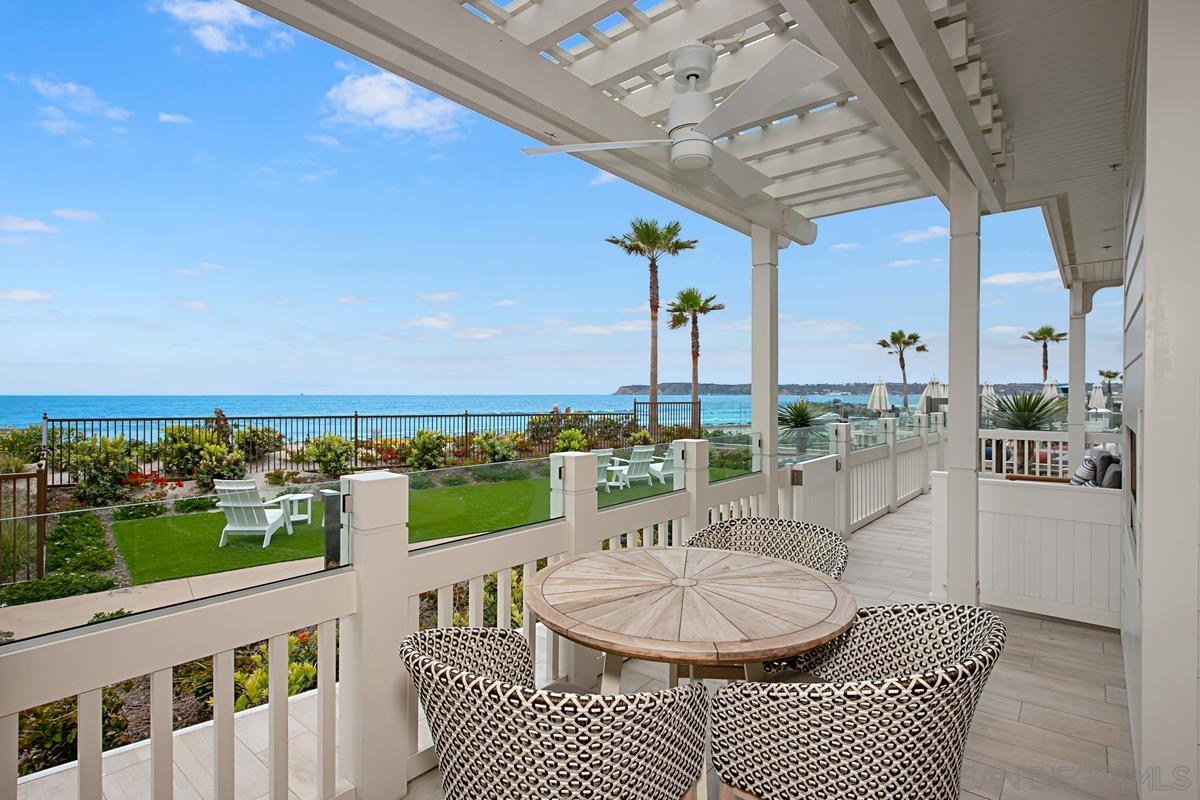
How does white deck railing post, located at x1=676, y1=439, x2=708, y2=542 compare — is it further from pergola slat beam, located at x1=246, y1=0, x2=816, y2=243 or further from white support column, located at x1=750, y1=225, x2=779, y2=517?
pergola slat beam, located at x1=246, y1=0, x2=816, y2=243

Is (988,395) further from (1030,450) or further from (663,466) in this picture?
(663,466)

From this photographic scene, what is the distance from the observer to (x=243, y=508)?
5.30 feet

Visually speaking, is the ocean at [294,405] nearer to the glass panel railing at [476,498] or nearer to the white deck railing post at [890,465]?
the white deck railing post at [890,465]

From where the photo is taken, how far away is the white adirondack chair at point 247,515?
158 centimetres

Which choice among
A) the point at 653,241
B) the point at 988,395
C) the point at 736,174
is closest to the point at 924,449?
the point at 988,395

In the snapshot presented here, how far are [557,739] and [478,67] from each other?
2.18 meters

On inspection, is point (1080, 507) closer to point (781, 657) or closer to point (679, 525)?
point (679, 525)

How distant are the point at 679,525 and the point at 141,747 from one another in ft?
8.18

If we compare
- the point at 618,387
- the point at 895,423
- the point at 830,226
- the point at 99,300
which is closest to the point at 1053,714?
the point at 895,423

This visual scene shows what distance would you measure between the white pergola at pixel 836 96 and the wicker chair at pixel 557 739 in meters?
1.95

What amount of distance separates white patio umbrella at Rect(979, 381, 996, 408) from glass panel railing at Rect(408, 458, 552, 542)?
8.27 m

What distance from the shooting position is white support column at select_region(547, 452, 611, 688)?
8.38 feet

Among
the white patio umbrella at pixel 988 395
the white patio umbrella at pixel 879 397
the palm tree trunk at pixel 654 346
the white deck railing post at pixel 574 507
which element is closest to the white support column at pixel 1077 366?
the white patio umbrella at pixel 988 395

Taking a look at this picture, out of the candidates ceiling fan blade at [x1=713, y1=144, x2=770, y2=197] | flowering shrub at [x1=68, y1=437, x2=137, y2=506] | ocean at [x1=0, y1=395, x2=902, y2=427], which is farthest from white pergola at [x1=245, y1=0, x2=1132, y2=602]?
ocean at [x1=0, y1=395, x2=902, y2=427]
